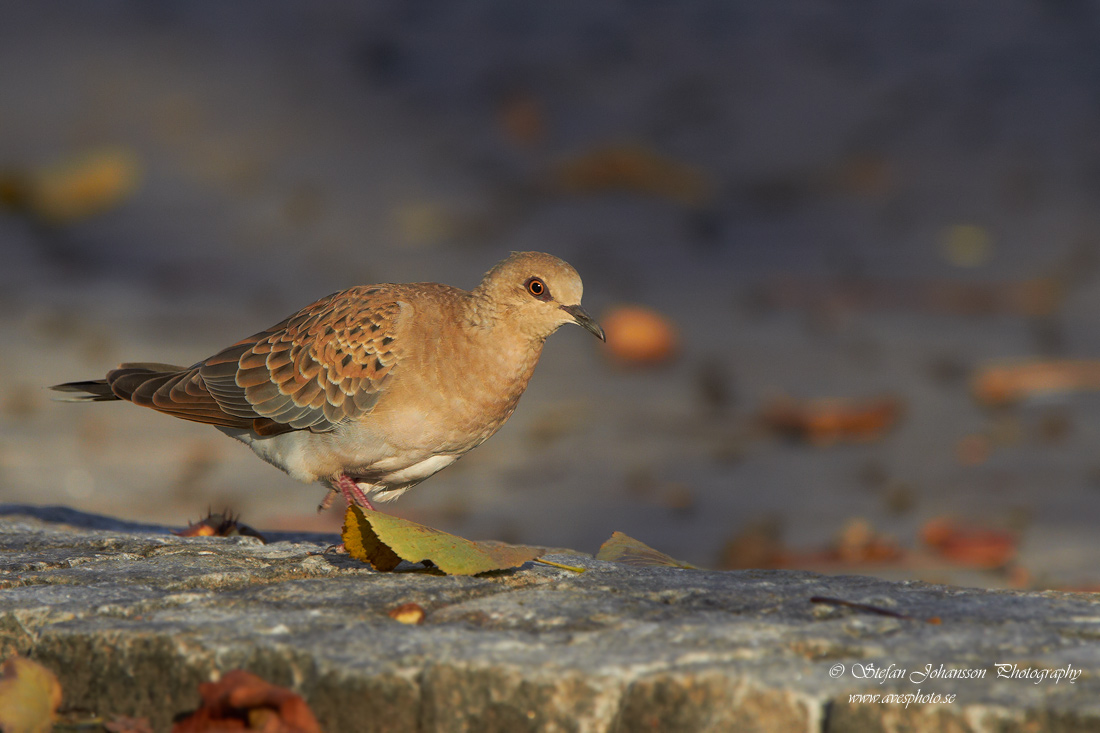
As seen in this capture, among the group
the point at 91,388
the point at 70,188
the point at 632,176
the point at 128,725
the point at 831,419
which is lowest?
the point at 128,725

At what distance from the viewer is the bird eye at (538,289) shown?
13.9 feet

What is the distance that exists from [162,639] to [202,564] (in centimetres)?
67

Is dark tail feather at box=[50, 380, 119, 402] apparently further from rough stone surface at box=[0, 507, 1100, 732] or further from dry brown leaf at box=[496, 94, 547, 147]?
dry brown leaf at box=[496, 94, 547, 147]

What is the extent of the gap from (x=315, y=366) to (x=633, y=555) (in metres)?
1.48

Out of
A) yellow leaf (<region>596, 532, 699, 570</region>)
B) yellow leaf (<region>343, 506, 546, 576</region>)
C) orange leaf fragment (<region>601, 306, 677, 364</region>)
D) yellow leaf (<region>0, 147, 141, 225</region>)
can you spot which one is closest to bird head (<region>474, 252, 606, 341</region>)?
yellow leaf (<region>596, 532, 699, 570</region>)

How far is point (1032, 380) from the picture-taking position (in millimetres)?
8094

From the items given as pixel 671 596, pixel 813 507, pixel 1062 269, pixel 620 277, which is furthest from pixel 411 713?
pixel 1062 269

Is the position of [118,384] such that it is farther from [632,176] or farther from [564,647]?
[632,176]

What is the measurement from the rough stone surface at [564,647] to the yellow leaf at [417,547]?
0.17ft

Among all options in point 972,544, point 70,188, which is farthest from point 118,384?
point 70,188

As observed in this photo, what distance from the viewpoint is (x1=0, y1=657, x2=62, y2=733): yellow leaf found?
235cm

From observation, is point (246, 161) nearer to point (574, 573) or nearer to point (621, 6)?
point (621, 6)

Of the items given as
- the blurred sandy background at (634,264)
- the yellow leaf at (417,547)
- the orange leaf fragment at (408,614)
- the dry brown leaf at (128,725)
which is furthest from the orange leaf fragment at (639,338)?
the dry brown leaf at (128,725)

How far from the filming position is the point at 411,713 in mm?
2381
